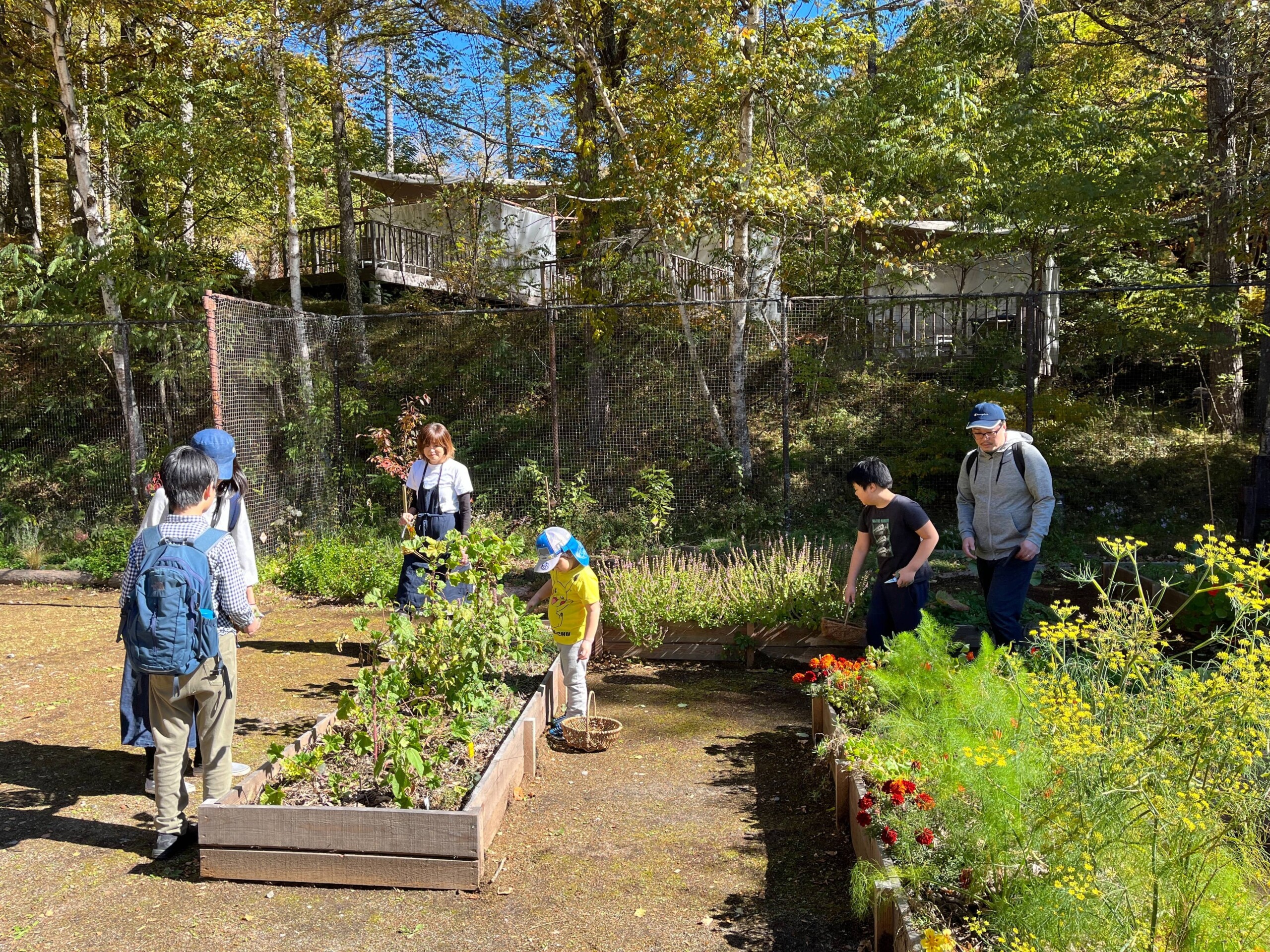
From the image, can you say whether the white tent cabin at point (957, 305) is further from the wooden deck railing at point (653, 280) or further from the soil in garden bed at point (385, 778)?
the soil in garden bed at point (385, 778)

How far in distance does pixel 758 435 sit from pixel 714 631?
614 centimetres

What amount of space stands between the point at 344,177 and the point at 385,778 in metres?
13.8

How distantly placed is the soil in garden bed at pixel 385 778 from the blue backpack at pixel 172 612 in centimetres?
64

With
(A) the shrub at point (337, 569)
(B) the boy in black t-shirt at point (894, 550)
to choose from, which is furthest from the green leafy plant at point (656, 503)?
(B) the boy in black t-shirt at point (894, 550)

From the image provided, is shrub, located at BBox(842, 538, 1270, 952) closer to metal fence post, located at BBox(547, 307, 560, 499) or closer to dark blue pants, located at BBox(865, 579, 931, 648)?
dark blue pants, located at BBox(865, 579, 931, 648)

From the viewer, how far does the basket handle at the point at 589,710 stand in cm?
506

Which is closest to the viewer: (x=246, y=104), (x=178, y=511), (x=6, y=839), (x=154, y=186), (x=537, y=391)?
(x=178, y=511)

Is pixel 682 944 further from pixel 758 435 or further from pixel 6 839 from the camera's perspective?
pixel 758 435

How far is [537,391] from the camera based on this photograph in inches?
Answer: 498

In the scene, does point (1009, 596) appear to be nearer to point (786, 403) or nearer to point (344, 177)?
point (786, 403)

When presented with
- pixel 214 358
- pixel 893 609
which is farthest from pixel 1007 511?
pixel 214 358

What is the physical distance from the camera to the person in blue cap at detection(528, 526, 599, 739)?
5.00 metres

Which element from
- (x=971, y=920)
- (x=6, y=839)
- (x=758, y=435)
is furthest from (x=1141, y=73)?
(x=6, y=839)

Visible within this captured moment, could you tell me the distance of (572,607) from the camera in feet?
16.8
